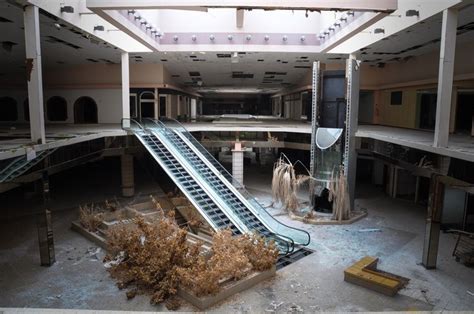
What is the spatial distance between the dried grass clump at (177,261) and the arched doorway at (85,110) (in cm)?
1410

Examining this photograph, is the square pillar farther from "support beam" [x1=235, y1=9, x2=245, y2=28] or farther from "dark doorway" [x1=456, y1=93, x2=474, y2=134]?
"dark doorway" [x1=456, y1=93, x2=474, y2=134]

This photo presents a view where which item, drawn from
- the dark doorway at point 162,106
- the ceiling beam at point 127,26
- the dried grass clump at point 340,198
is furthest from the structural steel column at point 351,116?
the dark doorway at point 162,106

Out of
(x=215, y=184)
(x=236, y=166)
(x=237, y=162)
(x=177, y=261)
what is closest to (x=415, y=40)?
(x=215, y=184)

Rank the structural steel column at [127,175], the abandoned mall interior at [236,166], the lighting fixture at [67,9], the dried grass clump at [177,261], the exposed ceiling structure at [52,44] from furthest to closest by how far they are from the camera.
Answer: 1. the structural steel column at [127,175]
2. the exposed ceiling structure at [52,44]
3. the lighting fixture at [67,9]
4. the abandoned mall interior at [236,166]
5. the dried grass clump at [177,261]

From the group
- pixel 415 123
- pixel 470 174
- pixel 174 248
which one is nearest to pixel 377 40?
pixel 415 123

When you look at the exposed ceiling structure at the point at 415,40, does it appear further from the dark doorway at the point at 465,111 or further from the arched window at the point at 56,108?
the arched window at the point at 56,108

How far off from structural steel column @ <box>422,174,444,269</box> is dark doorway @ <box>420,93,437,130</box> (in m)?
9.36

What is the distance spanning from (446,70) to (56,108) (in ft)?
72.2

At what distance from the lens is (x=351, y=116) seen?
16688mm

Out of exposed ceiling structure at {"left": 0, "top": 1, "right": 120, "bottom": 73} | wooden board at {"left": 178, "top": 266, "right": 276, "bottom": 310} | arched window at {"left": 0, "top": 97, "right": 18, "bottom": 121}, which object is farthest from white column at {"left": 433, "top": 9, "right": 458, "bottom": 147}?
arched window at {"left": 0, "top": 97, "right": 18, "bottom": 121}

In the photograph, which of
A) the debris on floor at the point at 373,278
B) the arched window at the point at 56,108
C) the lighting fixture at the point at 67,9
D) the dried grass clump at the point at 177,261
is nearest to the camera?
the dried grass clump at the point at 177,261

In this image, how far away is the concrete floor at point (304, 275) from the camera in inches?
384

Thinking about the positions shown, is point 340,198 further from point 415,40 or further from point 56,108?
point 56,108

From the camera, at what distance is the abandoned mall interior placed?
10.4 m
